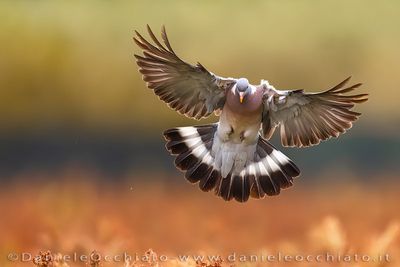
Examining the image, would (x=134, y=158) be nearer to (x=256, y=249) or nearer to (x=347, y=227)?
(x=256, y=249)

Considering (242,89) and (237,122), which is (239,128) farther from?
(242,89)

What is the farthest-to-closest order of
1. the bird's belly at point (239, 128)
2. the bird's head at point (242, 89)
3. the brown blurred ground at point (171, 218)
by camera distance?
the brown blurred ground at point (171, 218)
the bird's belly at point (239, 128)
the bird's head at point (242, 89)

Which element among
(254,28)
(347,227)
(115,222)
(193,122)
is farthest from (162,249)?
(254,28)

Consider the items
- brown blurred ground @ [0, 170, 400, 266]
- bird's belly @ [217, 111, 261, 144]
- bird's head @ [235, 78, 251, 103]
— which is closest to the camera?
bird's head @ [235, 78, 251, 103]

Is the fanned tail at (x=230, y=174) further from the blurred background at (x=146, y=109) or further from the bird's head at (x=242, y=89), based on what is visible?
the bird's head at (x=242, y=89)

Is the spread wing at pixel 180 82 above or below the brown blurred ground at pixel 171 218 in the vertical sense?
above

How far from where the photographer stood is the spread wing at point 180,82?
3039mm

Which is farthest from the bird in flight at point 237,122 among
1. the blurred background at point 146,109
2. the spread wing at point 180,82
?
the blurred background at point 146,109

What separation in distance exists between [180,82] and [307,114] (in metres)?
0.50

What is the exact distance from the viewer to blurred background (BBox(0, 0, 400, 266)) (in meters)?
3.35

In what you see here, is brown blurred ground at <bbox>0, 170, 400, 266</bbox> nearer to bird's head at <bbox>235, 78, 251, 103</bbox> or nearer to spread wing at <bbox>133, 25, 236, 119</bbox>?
spread wing at <bbox>133, 25, 236, 119</bbox>

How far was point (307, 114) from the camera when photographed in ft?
10.2

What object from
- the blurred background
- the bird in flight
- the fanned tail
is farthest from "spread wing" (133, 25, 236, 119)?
the blurred background

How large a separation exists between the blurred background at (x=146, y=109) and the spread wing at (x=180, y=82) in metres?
0.25
